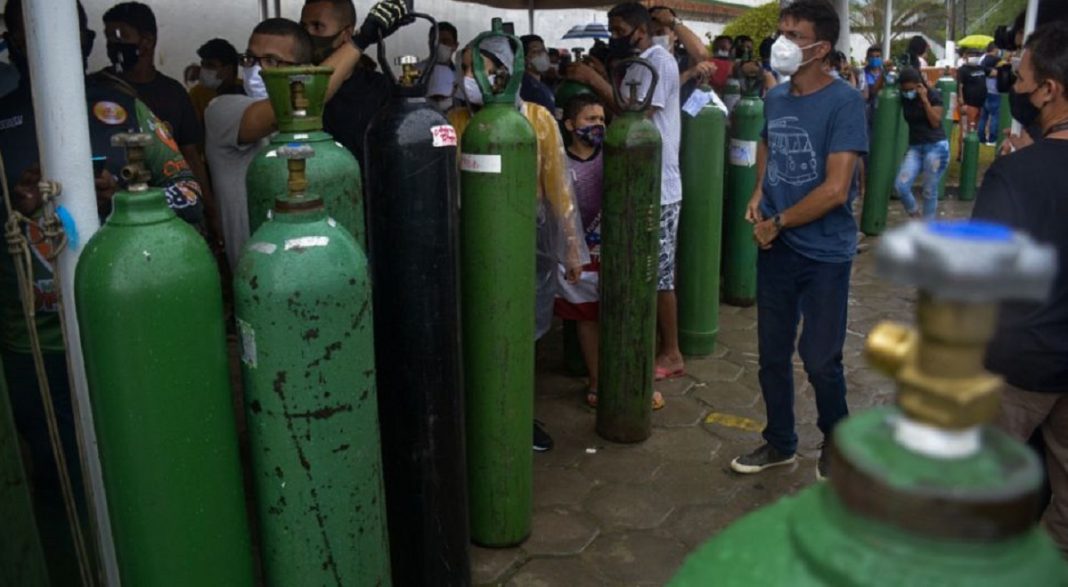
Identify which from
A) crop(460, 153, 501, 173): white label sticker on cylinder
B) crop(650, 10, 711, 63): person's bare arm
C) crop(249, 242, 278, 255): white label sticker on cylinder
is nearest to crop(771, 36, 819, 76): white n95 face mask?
crop(460, 153, 501, 173): white label sticker on cylinder

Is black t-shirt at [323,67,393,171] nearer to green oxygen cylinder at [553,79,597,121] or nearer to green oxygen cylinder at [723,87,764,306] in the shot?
green oxygen cylinder at [553,79,597,121]

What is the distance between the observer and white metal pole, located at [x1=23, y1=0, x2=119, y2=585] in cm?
189

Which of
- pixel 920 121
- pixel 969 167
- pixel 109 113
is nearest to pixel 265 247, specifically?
pixel 109 113

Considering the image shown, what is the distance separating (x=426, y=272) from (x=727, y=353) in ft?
9.83

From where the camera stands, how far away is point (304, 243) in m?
1.88

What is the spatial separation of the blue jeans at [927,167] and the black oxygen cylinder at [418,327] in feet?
19.7

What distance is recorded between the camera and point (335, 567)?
81.3 inches

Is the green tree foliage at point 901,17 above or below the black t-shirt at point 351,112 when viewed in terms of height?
above

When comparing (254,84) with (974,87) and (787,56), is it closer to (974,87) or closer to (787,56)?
(787,56)

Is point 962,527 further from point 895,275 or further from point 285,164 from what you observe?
point 285,164

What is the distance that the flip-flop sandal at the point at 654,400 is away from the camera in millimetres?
4316

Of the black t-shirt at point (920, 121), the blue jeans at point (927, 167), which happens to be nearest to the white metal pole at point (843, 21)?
the black t-shirt at point (920, 121)

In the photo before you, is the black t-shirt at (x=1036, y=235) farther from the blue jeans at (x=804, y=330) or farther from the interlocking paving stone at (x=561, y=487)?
the interlocking paving stone at (x=561, y=487)

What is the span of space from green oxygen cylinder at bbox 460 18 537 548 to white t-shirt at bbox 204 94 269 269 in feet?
3.00
